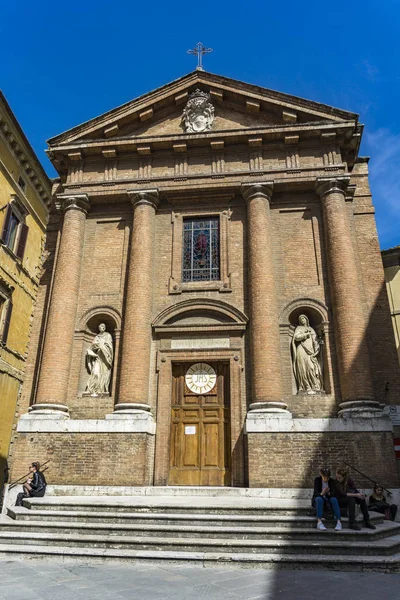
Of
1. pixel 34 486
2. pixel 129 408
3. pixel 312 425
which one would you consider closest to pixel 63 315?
pixel 129 408

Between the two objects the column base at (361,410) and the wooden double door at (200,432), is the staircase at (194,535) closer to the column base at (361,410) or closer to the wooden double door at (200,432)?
the wooden double door at (200,432)

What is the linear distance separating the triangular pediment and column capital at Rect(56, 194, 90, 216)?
2.09 meters

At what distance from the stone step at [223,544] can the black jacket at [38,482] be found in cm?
266

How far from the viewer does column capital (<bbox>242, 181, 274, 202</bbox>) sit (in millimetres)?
14964

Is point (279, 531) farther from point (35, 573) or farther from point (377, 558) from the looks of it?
point (35, 573)

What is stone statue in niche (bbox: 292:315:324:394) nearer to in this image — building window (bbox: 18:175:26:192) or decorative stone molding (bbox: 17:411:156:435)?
decorative stone molding (bbox: 17:411:156:435)

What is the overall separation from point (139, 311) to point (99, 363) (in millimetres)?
1997

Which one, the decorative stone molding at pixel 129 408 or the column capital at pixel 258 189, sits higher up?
the column capital at pixel 258 189

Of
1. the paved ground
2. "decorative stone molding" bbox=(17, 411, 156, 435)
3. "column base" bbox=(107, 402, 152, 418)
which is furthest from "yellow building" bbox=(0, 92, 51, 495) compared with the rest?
the paved ground

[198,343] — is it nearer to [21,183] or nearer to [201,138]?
[201,138]

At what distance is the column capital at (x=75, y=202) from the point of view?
15648 mm

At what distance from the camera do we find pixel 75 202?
15.6 metres

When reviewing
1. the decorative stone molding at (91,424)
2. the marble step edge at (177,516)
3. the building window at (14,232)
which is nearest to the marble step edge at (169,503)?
the marble step edge at (177,516)

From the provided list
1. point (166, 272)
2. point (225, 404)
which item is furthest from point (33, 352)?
point (225, 404)
